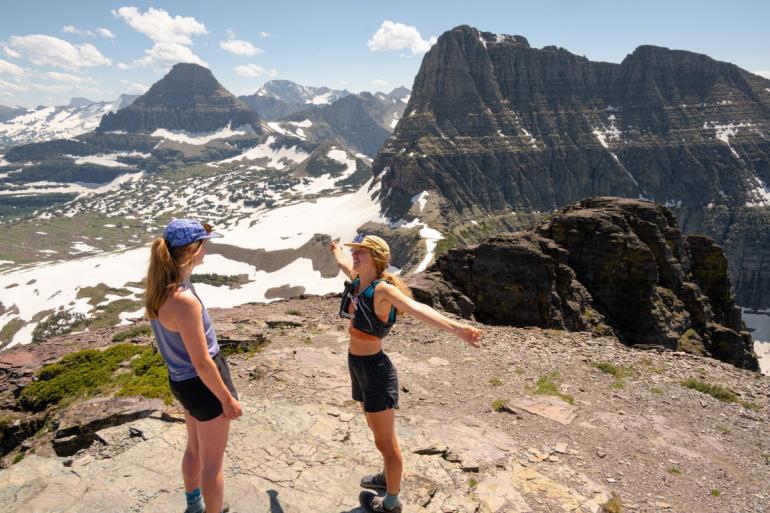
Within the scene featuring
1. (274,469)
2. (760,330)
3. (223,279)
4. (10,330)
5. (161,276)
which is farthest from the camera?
(760,330)

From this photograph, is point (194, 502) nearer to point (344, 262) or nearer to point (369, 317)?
point (369, 317)

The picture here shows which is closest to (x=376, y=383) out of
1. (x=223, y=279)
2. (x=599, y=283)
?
(x=599, y=283)

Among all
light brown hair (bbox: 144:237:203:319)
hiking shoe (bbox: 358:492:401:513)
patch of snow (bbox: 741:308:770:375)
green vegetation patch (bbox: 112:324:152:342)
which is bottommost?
patch of snow (bbox: 741:308:770:375)

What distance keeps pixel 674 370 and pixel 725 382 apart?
142 centimetres

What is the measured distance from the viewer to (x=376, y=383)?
6.55 m

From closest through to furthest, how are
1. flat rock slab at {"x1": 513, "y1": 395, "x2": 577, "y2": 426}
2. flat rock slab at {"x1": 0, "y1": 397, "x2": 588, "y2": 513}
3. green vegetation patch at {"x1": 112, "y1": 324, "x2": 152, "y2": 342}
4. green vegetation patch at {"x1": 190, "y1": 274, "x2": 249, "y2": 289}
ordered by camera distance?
flat rock slab at {"x1": 0, "y1": 397, "x2": 588, "y2": 513} < flat rock slab at {"x1": 513, "y1": 395, "x2": 577, "y2": 426} < green vegetation patch at {"x1": 112, "y1": 324, "x2": 152, "y2": 342} < green vegetation patch at {"x1": 190, "y1": 274, "x2": 249, "y2": 289}

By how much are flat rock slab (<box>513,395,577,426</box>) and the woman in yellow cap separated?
20.2 ft

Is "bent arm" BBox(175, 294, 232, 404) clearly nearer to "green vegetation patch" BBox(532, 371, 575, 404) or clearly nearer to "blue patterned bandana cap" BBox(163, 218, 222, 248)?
"blue patterned bandana cap" BBox(163, 218, 222, 248)

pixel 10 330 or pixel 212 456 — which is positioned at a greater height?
pixel 212 456

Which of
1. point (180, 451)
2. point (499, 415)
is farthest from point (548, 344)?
point (180, 451)

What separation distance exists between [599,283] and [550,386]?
23.6m

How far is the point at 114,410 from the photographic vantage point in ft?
33.9

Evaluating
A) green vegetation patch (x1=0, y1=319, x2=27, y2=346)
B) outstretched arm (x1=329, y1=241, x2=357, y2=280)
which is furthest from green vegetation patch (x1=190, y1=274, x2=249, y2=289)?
outstretched arm (x1=329, y1=241, x2=357, y2=280)

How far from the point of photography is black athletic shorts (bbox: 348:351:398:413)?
6.57 metres
